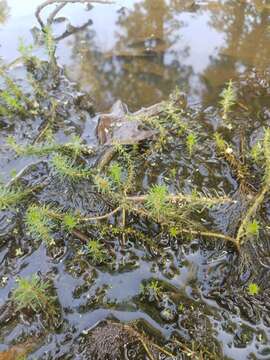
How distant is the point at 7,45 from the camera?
6.81 m

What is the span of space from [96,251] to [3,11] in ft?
19.0

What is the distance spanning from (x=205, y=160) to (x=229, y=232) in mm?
1004

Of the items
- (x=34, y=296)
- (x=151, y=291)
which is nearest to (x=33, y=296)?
(x=34, y=296)

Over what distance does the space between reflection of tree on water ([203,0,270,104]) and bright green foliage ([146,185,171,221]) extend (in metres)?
2.37

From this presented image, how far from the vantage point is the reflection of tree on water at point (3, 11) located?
24.1 ft

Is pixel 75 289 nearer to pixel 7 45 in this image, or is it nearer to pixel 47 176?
pixel 47 176

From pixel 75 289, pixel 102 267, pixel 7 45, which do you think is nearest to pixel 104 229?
pixel 102 267

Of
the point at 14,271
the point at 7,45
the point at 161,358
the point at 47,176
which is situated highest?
the point at 7,45

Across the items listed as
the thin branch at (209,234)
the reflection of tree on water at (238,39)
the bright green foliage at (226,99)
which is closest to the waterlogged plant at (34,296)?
the thin branch at (209,234)

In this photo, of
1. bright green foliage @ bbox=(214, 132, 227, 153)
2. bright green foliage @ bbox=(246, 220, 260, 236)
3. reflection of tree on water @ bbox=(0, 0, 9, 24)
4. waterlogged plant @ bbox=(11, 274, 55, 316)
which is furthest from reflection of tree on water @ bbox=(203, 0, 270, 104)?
reflection of tree on water @ bbox=(0, 0, 9, 24)

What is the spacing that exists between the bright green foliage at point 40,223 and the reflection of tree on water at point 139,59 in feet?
7.49

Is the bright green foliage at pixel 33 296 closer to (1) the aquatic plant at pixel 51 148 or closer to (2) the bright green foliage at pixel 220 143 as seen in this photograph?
(1) the aquatic plant at pixel 51 148

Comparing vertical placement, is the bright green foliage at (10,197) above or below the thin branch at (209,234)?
above

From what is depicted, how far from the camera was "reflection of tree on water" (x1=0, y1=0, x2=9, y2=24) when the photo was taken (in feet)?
24.1
